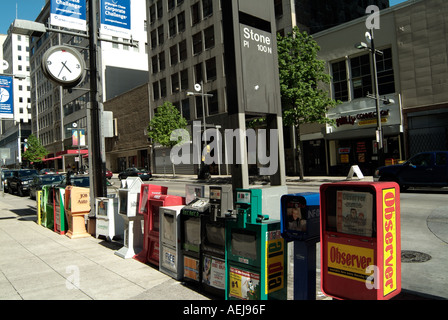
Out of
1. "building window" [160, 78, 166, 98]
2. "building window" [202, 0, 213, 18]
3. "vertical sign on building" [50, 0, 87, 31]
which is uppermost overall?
"building window" [202, 0, 213, 18]

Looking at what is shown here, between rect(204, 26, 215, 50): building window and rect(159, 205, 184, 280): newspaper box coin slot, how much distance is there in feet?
106

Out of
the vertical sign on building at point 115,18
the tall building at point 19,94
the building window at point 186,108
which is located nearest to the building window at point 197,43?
the building window at point 186,108

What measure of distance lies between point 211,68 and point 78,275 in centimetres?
3224

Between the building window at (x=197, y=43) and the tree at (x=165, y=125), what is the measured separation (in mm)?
6770

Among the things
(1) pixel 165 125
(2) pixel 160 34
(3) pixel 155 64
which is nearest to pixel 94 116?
(1) pixel 165 125

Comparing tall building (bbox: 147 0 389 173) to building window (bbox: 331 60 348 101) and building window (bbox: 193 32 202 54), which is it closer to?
building window (bbox: 193 32 202 54)

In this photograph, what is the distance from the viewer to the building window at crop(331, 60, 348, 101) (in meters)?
25.7

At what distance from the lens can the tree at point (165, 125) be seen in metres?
35.3

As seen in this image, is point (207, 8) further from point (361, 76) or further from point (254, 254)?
point (254, 254)

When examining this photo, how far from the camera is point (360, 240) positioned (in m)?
3.42

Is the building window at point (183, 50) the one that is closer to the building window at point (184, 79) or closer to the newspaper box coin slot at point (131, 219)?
the building window at point (184, 79)

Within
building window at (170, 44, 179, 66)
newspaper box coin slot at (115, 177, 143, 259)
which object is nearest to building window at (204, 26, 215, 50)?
building window at (170, 44, 179, 66)

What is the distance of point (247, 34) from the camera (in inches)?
210
